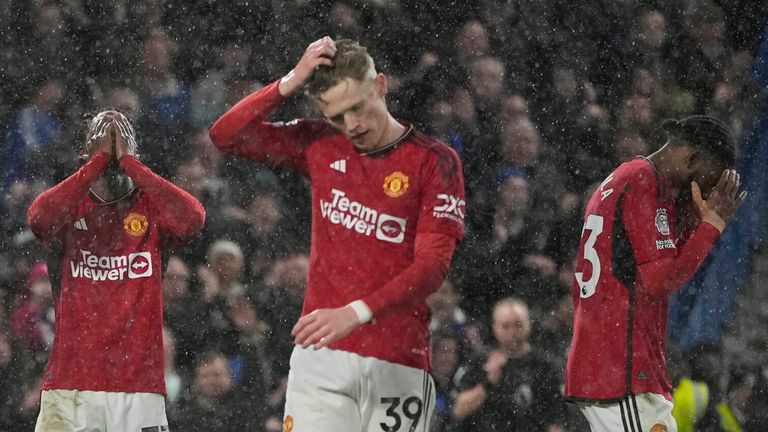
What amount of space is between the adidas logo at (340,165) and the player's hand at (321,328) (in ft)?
1.81

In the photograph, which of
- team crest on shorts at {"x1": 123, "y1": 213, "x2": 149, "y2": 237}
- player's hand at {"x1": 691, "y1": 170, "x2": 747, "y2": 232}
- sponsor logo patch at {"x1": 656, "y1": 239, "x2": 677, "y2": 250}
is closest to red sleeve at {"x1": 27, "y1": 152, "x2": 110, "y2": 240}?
team crest on shorts at {"x1": 123, "y1": 213, "x2": 149, "y2": 237}

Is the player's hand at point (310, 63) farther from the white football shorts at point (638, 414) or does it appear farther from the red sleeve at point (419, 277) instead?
the white football shorts at point (638, 414)

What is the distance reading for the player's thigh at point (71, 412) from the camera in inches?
171

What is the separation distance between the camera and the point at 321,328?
10.7ft

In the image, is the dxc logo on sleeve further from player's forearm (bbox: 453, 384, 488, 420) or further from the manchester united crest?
player's forearm (bbox: 453, 384, 488, 420)

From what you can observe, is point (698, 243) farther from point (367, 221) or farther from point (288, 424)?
point (288, 424)

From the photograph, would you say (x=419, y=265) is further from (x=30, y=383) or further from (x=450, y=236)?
(x=30, y=383)

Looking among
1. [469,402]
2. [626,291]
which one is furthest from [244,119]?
[469,402]

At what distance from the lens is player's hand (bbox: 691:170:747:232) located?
3934 millimetres

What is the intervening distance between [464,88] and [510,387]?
2.18 metres

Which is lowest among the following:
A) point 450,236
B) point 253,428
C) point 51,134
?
point 253,428

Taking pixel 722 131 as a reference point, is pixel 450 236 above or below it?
below

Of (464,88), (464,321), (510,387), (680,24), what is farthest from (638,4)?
(510,387)

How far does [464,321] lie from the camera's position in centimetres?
606
